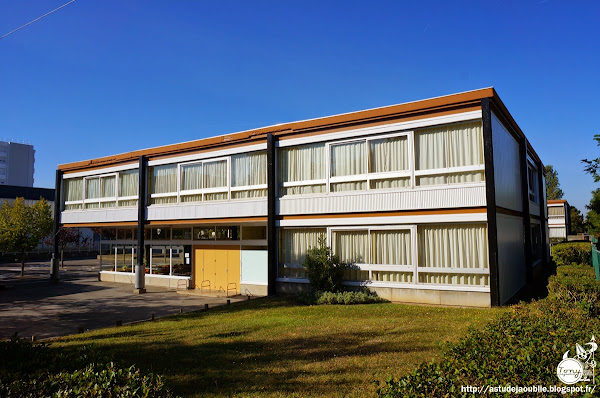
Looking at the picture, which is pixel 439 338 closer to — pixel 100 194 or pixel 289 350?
pixel 289 350

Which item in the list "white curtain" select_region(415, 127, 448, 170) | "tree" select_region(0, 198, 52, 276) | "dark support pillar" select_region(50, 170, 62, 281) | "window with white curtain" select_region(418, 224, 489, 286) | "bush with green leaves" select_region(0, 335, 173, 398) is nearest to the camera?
"bush with green leaves" select_region(0, 335, 173, 398)

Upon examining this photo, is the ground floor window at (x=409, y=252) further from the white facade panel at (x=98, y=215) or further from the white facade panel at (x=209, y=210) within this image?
the white facade panel at (x=98, y=215)

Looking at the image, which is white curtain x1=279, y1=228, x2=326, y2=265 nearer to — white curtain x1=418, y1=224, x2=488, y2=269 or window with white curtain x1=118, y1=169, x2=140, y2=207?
white curtain x1=418, y1=224, x2=488, y2=269

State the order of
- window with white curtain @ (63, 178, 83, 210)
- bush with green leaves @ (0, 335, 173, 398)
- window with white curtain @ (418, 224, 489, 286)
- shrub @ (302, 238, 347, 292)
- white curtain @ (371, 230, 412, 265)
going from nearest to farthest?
1. bush with green leaves @ (0, 335, 173, 398)
2. window with white curtain @ (418, 224, 489, 286)
3. white curtain @ (371, 230, 412, 265)
4. shrub @ (302, 238, 347, 292)
5. window with white curtain @ (63, 178, 83, 210)

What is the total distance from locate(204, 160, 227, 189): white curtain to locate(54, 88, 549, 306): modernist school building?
5 centimetres

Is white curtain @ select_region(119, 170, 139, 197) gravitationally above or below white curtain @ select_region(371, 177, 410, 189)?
above

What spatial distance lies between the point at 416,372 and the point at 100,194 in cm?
2359

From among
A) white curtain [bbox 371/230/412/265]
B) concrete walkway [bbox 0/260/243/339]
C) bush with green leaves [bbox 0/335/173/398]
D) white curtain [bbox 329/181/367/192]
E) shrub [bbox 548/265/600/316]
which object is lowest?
concrete walkway [bbox 0/260/243/339]

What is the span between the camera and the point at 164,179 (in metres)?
20.6

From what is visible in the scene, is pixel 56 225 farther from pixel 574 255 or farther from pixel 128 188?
pixel 574 255

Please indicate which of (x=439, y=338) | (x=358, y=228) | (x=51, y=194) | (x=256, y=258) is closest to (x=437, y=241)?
(x=358, y=228)

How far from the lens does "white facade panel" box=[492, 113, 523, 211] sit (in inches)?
527

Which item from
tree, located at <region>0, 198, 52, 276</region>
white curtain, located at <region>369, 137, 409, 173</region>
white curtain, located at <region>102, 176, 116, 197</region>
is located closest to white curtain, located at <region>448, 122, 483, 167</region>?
white curtain, located at <region>369, 137, 409, 173</region>

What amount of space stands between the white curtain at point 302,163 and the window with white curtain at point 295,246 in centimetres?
211
